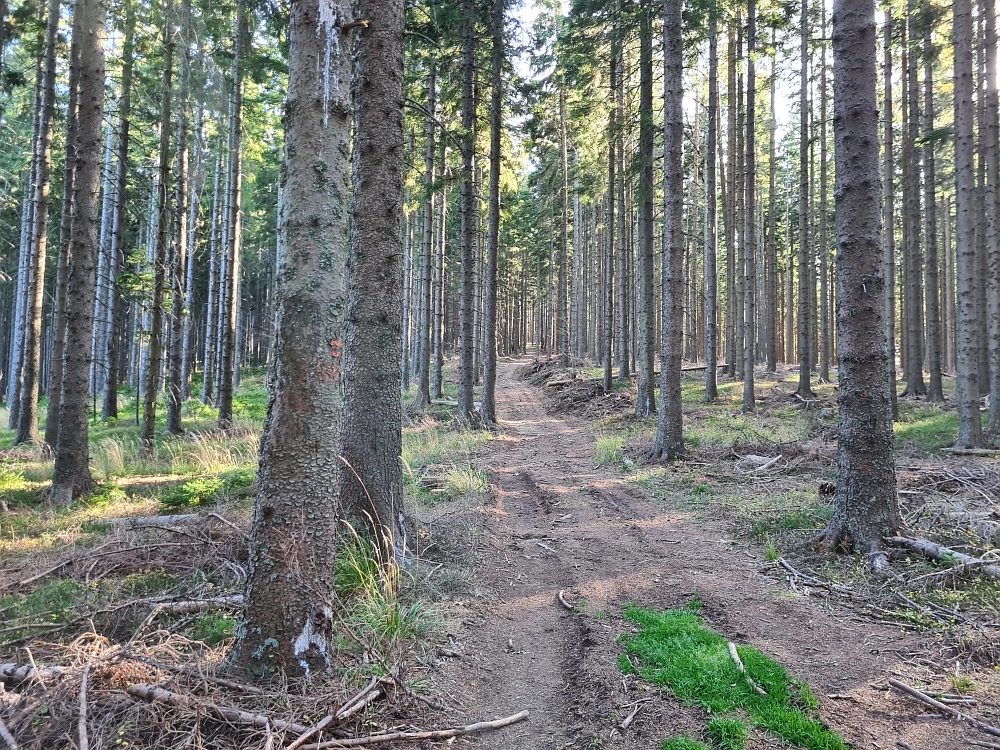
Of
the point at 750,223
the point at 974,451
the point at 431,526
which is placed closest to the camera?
the point at 431,526

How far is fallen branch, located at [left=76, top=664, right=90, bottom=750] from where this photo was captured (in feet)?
7.09

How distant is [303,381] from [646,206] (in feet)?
43.8

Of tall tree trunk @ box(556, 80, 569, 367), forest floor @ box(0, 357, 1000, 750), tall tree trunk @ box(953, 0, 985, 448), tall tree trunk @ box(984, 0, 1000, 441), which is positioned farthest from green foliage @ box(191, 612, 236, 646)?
tall tree trunk @ box(556, 80, 569, 367)

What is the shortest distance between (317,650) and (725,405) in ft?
54.0

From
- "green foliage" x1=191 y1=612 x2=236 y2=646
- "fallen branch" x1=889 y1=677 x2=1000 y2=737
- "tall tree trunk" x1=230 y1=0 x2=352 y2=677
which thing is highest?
"tall tree trunk" x1=230 y1=0 x2=352 y2=677

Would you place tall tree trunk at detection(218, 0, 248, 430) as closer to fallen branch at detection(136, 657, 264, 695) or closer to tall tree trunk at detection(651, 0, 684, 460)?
tall tree trunk at detection(651, 0, 684, 460)

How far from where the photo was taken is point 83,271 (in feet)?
26.7

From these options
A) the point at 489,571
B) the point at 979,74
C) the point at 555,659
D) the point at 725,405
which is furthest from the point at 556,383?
the point at 555,659

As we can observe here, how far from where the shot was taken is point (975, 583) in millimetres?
4414

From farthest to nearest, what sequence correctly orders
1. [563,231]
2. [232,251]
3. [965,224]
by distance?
1. [563,231]
2. [232,251]
3. [965,224]

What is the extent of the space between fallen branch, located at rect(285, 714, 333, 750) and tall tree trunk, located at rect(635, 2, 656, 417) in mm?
12662

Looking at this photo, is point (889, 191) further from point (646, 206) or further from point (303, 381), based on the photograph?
point (303, 381)

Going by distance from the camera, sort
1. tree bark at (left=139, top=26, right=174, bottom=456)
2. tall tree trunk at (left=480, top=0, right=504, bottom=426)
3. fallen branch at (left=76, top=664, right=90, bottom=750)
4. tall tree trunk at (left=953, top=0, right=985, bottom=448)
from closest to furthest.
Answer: fallen branch at (left=76, top=664, right=90, bottom=750), tree bark at (left=139, top=26, right=174, bottom=456), tall tree trunk at (left=953, top=0, right=985, bottom=448), tall tree trunk at (left=480, top=0, right=504, bottom=426)

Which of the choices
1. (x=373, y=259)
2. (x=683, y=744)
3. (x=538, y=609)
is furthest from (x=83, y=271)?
(x=683, y=744)
